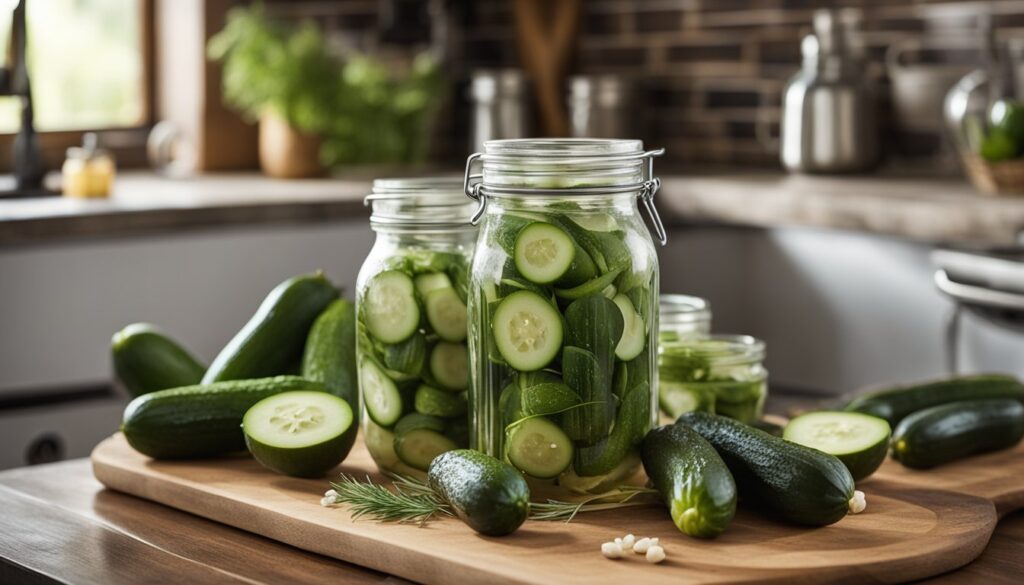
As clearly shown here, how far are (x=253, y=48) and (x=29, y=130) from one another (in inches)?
22.7

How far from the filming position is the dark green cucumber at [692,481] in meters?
0.96

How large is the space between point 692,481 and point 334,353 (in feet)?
1.39

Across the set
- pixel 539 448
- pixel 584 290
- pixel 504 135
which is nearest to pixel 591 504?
pixel 539 448

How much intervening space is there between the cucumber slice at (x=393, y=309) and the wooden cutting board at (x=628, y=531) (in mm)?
129

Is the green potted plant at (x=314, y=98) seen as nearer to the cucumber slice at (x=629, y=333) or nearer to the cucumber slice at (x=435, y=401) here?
the cucumber slice at (x=435, y=401)

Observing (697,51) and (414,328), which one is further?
(697,51)

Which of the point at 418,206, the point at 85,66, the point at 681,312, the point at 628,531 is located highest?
the point at 85,66

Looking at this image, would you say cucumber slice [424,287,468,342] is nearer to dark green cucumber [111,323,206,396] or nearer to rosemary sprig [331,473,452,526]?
rosemary sprig [331,473,452,526]

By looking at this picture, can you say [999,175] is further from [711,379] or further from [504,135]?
[711,379]

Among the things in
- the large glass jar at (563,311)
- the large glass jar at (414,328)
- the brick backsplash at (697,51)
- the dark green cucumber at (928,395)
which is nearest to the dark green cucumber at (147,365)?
the large glass jar at (414,328)

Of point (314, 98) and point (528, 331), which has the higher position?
point (314, 98)

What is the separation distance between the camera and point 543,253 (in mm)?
1015

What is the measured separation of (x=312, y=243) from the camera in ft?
9.68

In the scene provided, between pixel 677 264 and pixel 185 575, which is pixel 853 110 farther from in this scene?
pixel 185 575
